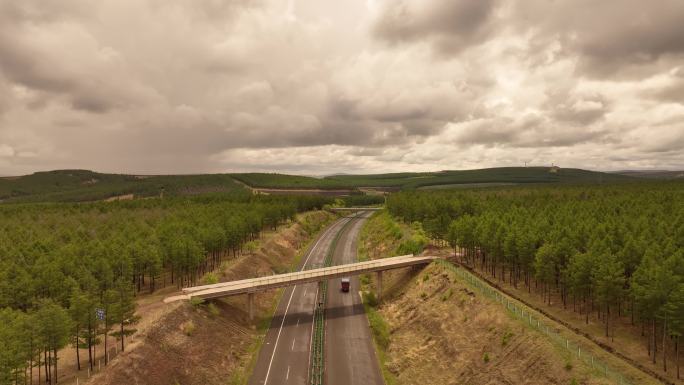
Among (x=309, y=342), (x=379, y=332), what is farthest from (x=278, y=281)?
(x=379, y=332)

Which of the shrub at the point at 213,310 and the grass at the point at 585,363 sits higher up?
the grass at the point at 585,363

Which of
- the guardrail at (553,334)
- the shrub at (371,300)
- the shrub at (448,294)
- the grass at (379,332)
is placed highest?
the guardrail at (553,334)

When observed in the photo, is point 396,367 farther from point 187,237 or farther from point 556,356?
point 187,237

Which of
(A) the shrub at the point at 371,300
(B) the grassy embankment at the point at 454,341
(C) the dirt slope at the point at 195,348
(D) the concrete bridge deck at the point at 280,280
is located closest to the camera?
(B) the grassy embankment at the point at 454,341

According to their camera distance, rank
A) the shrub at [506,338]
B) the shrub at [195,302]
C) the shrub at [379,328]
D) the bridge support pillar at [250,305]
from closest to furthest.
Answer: the shrub at [506,338] → the shrub at [379,328] → the shrub at [195,302] → the bridge support pillar at [250,305]

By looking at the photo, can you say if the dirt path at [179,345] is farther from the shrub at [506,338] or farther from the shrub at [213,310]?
the shrub at [506,338]

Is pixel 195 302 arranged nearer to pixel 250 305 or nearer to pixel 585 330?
pixel 250 305

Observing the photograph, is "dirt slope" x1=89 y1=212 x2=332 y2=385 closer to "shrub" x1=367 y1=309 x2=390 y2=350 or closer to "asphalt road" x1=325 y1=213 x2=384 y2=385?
"asphalt road" x1=325 y1=213 x2=384 y2=385

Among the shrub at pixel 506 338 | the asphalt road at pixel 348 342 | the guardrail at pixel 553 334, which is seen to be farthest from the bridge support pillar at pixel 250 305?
the shrub at pixel 506 338
